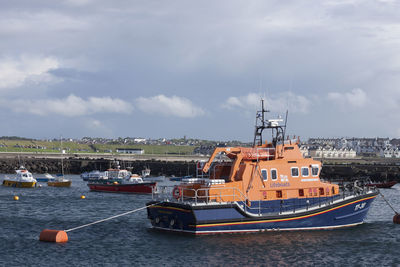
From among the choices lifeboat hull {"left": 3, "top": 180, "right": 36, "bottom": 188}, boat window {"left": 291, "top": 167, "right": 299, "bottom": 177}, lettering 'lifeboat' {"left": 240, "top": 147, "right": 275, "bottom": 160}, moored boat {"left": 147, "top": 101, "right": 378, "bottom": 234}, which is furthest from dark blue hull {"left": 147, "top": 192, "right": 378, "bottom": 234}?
lifeboat hull {"left": 3, "top": 180, "right": 36, "bottom": 188}

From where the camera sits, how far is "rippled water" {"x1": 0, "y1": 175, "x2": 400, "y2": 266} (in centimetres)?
2184

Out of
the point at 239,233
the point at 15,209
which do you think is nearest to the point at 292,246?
the point at 239,233

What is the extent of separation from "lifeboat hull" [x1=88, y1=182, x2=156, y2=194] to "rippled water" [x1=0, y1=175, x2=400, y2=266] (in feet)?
74.7

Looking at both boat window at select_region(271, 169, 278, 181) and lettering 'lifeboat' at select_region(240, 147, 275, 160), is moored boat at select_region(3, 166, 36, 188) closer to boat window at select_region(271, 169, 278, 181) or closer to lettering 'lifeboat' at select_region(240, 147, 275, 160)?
lettering 'lifeboat' at select_region(240, 147, 275, 160)

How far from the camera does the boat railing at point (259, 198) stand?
25906 millimetres

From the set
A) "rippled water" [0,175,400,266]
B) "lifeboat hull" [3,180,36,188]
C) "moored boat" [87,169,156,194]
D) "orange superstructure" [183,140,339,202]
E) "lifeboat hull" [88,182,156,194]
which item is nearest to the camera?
"rippled water" [0,175,400,266]

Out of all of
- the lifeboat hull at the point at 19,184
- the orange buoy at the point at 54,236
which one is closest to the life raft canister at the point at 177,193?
the orange buoy at the point at 54,236

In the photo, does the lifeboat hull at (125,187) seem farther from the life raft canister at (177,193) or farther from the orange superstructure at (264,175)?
the orange superstructure at (264,175)

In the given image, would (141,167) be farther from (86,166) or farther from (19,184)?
(19,184)

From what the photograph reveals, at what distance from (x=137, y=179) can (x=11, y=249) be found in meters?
35.9

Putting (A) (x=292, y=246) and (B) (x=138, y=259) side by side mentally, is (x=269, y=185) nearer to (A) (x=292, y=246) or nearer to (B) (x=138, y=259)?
(A) (x=292, y=246)

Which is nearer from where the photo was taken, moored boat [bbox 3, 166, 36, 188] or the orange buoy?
the orange buoy

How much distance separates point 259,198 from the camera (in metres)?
26.9

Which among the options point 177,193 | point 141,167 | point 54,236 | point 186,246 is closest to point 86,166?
point 141,167
